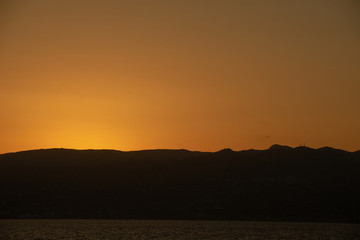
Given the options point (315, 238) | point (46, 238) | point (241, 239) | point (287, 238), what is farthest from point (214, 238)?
point (46, 238)

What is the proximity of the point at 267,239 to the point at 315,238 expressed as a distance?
16748 mm

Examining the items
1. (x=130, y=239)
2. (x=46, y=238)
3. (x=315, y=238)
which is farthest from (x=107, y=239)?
(x=315, y=238)

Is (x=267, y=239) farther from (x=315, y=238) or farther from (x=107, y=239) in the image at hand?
(x=107, y=239)

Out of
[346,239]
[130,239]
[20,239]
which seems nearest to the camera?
[20,239]

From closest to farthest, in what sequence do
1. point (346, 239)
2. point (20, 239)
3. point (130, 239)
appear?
point (20, 239) < point (130, 239) < point (346, 239)

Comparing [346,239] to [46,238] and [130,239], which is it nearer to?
[130,239]

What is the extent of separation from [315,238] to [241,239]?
2350 cm

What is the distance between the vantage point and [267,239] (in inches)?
5098

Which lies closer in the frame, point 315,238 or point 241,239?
point 241,239

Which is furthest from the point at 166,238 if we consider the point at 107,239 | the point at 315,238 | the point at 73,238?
the point at 315,238

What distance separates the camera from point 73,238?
4897 inches

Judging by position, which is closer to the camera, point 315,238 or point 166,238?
point 166,238

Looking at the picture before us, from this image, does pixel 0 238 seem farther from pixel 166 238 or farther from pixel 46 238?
pixel 166 238

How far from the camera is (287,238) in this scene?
13562cm
